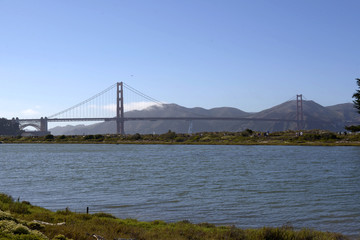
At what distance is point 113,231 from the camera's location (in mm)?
8656

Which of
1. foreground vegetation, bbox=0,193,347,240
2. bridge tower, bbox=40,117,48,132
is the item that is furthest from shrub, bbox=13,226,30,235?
bridge tower, bbox=40,117,48,132

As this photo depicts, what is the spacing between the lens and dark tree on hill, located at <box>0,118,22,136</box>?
145 meters

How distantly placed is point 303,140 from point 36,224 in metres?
63.7

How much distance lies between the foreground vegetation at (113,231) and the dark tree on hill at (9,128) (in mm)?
144978

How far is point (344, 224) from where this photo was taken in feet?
35.8

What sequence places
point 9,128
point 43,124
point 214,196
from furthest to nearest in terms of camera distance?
point 9,128 → point 43,124 → point 214,196

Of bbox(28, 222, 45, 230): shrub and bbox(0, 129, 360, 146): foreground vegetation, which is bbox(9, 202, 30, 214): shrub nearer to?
bbox(28, 222, 45, 230): shrub

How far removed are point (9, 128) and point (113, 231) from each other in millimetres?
149393

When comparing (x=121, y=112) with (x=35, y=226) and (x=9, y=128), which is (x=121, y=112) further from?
(x=35, y=226)

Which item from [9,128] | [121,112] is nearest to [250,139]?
[121,112]

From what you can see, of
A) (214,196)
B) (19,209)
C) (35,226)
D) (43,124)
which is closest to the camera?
(35,226)

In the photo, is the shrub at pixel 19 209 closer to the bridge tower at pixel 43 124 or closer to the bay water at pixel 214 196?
the bay water at pixel 214 196

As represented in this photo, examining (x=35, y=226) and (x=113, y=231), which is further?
(x=113, y=231)

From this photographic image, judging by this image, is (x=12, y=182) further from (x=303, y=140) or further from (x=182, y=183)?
(x=303, y=140)
